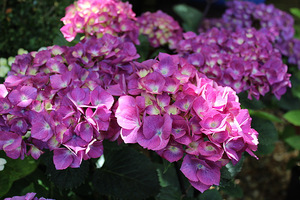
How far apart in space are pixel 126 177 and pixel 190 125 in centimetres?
39

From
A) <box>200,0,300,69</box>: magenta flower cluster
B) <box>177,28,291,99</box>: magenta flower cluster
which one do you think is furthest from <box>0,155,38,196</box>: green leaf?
<box>200,0,300,69</box>: magenta flower cluster

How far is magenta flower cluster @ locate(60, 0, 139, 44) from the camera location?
3.07ft

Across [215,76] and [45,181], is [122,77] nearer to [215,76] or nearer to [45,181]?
[215,76]

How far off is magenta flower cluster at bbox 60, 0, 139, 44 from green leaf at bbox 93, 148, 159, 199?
36 centimetres

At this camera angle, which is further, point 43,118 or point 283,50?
point 283,50

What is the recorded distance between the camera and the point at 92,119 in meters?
0.60

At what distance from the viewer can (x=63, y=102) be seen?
0.63m

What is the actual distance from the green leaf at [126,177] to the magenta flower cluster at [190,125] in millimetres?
288

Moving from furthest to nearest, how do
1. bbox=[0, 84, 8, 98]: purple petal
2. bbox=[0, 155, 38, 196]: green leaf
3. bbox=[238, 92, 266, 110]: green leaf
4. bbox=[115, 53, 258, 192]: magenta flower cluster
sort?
bbox=[238, 92, 266, 110]: green leaf, bbox=[0, 155, 38, 196]: green leaf, bbox=[0, 84, 8, 98]: purple petal, bbox=[115, 53, 258, 192]: magenta flower cluster

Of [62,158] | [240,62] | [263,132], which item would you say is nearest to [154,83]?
[62,158]

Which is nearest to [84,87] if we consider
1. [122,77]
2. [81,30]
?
[122,77]

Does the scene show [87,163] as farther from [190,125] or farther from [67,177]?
[190,125]

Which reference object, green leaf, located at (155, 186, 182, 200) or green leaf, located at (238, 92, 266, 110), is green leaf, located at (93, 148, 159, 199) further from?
green leaf, located at (238, 92, 266, 110)

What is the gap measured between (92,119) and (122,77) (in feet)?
0.44
